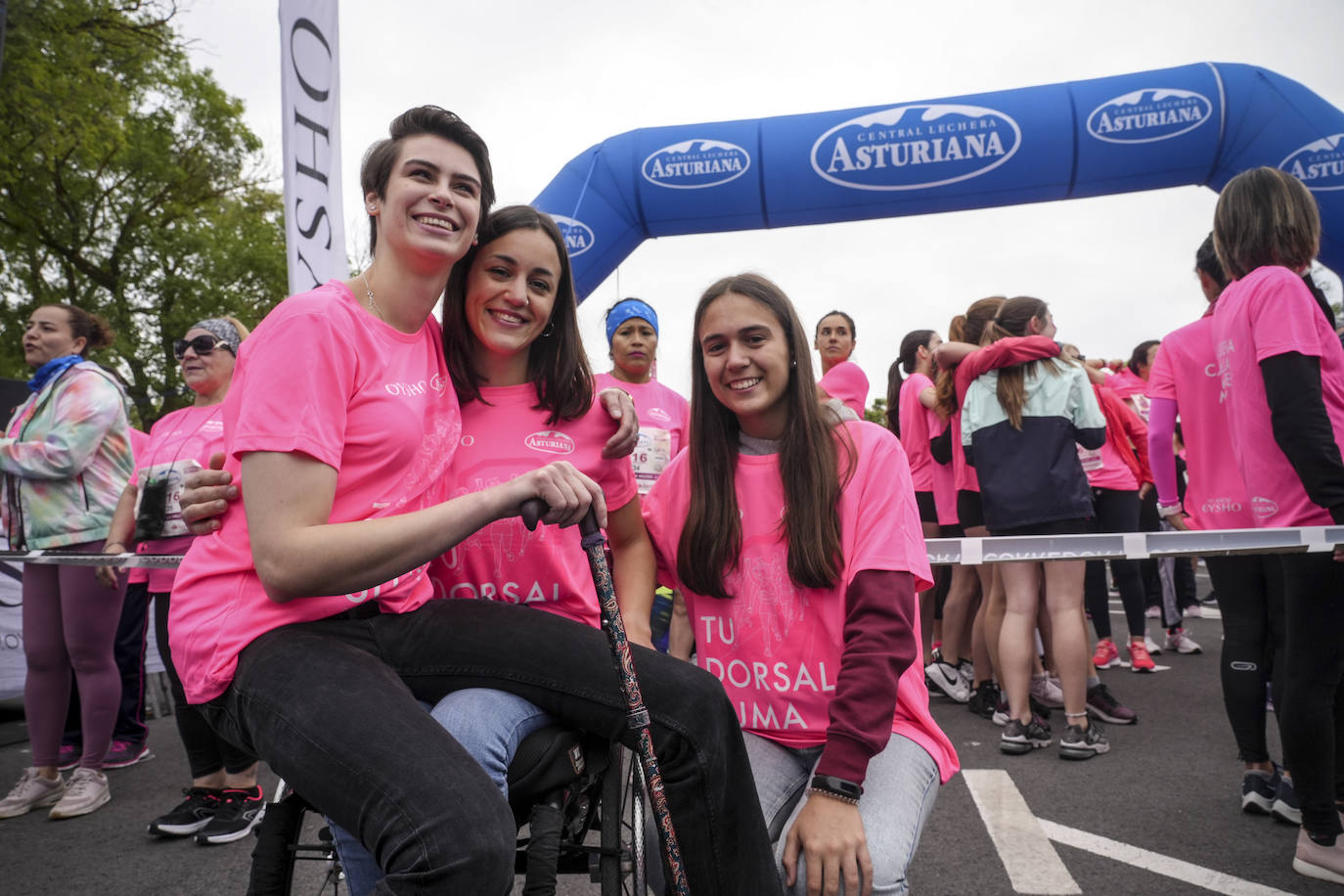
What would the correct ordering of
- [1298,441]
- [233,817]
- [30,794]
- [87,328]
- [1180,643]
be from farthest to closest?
1. [1180,643]
2. [87,328]
3. [30,794]
4. [233,817]
5. [1298,441]

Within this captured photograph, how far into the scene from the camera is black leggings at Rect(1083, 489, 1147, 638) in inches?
210

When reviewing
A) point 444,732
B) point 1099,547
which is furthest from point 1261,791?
point 444,732

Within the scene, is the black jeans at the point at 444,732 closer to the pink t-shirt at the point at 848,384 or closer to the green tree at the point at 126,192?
the pink t-shirt at the point at 848,384

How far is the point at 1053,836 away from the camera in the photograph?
3.25 m

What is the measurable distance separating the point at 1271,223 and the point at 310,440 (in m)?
3.10

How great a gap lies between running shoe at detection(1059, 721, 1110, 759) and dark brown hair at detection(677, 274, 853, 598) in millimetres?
2866

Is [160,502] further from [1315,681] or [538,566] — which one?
[1315,681]

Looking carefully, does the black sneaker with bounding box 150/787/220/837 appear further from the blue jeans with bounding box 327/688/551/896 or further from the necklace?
the necklace

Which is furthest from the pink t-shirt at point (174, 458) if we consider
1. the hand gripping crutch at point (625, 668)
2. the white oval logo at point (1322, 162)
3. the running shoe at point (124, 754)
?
the white oval logo at point (1322, 162)

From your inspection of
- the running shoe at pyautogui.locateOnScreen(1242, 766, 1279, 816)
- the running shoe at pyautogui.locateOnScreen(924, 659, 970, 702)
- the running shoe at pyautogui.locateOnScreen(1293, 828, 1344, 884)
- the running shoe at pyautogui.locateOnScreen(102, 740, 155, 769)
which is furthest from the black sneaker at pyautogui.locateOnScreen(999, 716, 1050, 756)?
the running shoe at pyautogui.locateOnScreen(102, 740, 155, 769)

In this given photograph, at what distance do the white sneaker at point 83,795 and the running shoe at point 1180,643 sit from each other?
23.2ft

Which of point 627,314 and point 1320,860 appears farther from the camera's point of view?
point 627,314

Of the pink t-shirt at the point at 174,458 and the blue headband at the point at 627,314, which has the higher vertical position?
the blue headband at the point at 627,314

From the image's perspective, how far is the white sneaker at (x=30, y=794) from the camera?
392 centimetres
